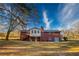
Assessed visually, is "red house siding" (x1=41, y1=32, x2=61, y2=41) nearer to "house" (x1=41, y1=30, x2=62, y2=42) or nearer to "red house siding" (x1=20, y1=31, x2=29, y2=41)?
"house" (x1=41, y1=30, x2=62, y2=42)

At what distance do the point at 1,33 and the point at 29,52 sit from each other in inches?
13.0

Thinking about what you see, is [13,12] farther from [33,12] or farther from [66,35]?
[66,35]

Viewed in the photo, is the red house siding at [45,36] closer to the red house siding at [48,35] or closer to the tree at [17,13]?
the red house siding at [48,35]

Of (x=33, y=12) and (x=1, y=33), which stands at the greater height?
(x=33, y=12)

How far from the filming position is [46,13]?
2139mm

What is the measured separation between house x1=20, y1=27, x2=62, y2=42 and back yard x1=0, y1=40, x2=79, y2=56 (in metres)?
0.04

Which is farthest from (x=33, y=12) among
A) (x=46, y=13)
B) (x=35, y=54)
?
(x=35, y=54)

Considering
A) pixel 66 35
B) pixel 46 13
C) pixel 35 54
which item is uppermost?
pixel 46 13

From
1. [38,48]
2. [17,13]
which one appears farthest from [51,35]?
[17,13]

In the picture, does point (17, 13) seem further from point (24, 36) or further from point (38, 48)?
point (38, 48)

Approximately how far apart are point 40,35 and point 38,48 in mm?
129

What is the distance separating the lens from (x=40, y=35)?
7.04 feet

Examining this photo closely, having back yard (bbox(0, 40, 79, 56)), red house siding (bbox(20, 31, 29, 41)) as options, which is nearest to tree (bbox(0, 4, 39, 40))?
red house siding (bbox(20, 31, 29, 41))

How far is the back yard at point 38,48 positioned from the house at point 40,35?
0.04 m
